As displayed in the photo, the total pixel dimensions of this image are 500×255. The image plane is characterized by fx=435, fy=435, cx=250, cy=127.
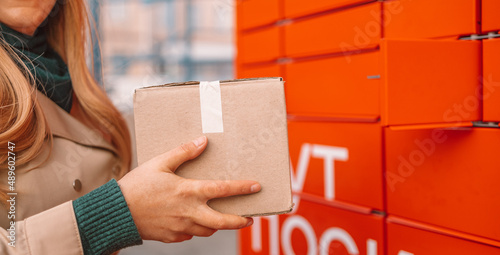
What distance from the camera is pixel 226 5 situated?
2193mm

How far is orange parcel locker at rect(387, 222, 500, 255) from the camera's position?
117 cm

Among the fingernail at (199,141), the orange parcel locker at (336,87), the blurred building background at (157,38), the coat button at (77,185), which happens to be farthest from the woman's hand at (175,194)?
the blurred building background at (157,38)

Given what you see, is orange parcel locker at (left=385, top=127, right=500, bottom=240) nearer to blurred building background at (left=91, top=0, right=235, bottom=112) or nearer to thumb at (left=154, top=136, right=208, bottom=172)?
thumb at (left=154, top=136, right=208, bottom=172)

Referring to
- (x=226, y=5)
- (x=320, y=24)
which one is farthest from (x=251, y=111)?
(x=226, y=5)

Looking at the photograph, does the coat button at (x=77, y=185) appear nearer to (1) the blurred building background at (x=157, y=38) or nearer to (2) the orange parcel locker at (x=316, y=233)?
(2) the orange parcel locker at (x=316, y=233)

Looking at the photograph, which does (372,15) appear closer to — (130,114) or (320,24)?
(320,24)

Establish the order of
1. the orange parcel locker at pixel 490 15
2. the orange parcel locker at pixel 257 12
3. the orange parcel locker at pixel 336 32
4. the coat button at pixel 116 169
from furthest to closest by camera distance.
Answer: the orange parcel locker at pixel 257 12 < the orange parcel locker at pixel 336 32 < the coat button at pixel 116 169 < the orange parcel locker at pixel 490 15

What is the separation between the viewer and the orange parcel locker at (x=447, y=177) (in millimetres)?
1119

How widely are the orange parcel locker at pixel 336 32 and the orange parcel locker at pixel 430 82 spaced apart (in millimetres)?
392

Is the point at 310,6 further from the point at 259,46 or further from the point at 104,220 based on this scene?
the point at 104,220

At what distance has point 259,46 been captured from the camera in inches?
→ 82.8

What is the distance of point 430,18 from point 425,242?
0.66 meters

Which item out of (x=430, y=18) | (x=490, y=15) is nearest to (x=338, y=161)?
(x=430, y=18)

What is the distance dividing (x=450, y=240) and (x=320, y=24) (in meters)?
0.90
